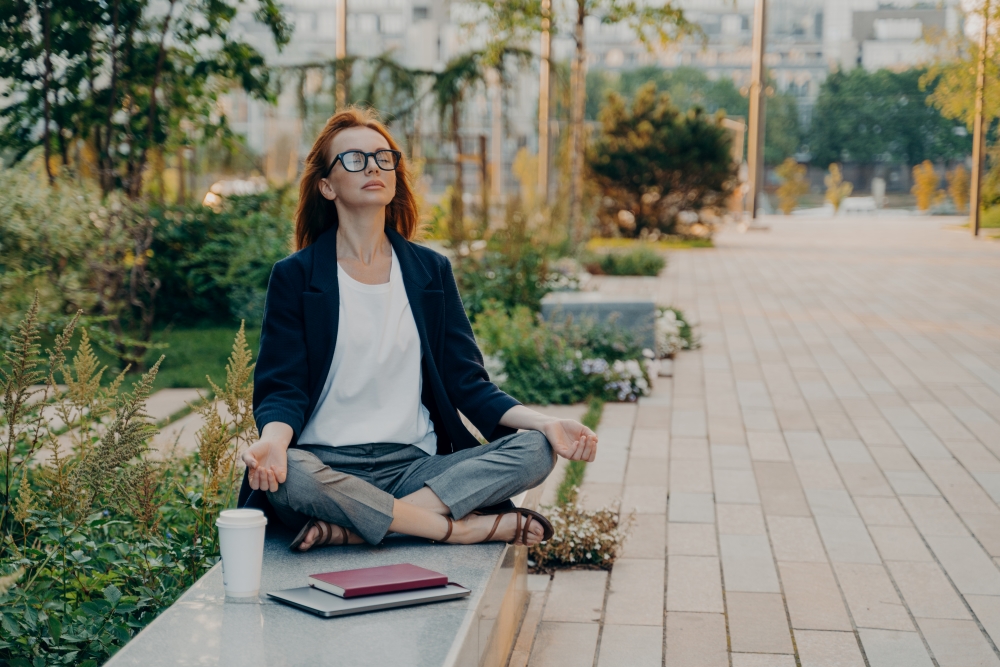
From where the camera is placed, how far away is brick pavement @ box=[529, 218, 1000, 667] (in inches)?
121

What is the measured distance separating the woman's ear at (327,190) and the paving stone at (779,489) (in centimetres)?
227

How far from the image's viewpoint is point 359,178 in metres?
2.99

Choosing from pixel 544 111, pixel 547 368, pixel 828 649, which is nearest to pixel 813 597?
pixel 828 649

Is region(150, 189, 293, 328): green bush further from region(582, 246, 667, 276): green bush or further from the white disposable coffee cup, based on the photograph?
the white disposable coffee cup

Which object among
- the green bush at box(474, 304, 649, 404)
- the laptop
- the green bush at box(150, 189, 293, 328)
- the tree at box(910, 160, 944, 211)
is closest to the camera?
the laptop

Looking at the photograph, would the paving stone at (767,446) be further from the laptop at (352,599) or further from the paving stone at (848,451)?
the laptop at (352,599)

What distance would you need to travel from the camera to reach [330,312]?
2.88m

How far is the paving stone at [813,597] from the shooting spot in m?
3.18

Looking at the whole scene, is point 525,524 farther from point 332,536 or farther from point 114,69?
point 114,69

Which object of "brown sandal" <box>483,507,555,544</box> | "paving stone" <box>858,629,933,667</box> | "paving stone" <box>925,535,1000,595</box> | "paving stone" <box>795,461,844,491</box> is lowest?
"paving stone" <box>795,461,844,491</box>

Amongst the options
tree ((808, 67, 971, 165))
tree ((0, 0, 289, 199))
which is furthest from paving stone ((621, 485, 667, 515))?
tree ((808, 67, 971, 165))

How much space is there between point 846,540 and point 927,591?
1.73 ft

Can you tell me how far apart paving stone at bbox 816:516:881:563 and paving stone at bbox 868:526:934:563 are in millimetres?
31

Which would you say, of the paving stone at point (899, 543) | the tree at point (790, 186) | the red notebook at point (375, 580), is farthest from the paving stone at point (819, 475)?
the tree at point (790, 186)
